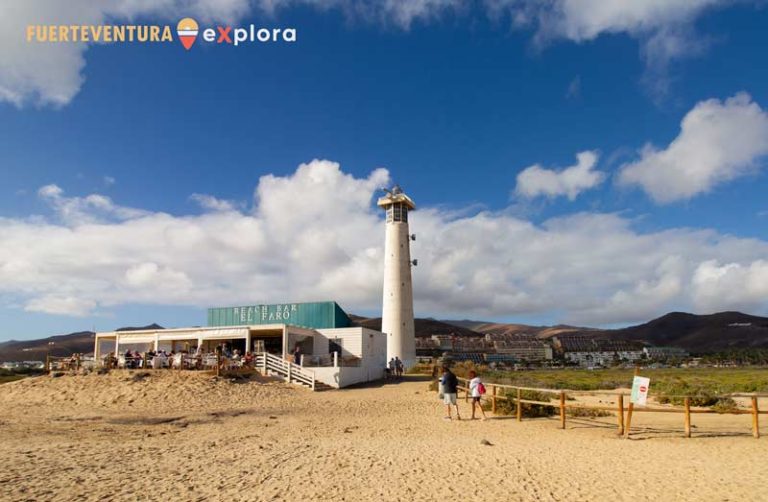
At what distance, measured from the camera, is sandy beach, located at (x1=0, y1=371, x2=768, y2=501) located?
712 cm

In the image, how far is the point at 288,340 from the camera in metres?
25.5

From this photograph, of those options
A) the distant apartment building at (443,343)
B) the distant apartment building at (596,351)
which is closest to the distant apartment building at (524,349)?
the distant apartment building at (596,351)

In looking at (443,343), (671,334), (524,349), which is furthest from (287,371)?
(671,334)

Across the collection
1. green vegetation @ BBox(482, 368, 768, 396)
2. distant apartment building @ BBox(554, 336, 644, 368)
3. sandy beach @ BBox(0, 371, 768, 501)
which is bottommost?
distant apartment building @ BBox(554, 336, 644, 368)

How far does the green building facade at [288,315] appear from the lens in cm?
3077

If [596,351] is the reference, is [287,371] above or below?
above

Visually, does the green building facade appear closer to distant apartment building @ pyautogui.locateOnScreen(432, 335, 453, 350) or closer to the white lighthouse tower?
the white lighthouse tower

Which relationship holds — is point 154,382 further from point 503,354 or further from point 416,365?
point 503,354

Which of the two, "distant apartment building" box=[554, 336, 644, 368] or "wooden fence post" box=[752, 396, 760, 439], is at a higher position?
"wooden fence post" box=[752, 396, 760, 439]

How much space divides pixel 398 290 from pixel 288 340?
1175cm

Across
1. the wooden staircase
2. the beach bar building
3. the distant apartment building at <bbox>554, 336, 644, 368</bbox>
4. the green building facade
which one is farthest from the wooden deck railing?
the distant apartment building at <bbox>554, 336, 644, 368</bbox>

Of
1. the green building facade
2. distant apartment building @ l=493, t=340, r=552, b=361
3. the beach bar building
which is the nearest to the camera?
the beach bar building

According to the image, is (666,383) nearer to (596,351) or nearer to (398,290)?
(398,290)

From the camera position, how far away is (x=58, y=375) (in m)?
22.2
